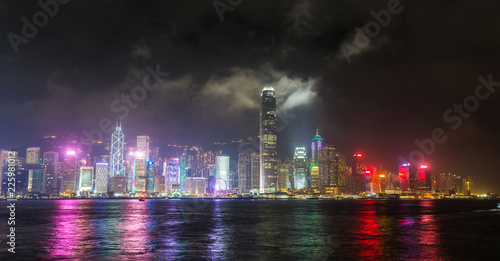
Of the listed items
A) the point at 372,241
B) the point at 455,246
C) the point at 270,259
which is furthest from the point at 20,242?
the point at 455,246

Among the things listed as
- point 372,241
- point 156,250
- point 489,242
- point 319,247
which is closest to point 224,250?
point 156,250

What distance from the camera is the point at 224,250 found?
140ft

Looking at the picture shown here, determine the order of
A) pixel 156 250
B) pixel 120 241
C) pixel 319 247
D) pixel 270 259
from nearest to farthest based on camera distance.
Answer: pixel 270 259 < pixel 156 250 < pixel 319 247 < pixel 120 241

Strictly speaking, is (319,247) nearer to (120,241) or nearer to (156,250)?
(156,250)

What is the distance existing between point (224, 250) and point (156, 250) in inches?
280

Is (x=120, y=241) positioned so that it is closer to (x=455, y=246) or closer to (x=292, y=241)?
(x=292, y=241)

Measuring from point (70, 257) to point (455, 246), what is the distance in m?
41.6

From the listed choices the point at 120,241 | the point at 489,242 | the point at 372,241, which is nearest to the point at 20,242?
the point at 120,241

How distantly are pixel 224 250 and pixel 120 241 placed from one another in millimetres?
14992

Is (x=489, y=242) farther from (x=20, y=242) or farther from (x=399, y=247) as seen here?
(x=20, y=242)

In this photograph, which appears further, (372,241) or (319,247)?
(372,241)

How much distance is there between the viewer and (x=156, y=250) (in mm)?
42125

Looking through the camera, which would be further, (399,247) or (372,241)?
(372,241)

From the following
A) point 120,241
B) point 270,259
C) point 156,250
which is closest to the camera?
point 270,259
